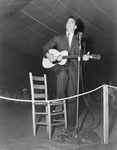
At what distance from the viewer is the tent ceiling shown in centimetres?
505

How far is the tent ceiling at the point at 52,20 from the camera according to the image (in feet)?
16.6

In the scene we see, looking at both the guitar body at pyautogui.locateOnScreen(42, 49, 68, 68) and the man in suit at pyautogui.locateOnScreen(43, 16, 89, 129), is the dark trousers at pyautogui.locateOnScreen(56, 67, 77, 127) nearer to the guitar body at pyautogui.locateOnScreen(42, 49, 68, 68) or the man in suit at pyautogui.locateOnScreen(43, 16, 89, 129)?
the man in suit at pyautogui.locateOnScreen(43, 16, 89, 129)

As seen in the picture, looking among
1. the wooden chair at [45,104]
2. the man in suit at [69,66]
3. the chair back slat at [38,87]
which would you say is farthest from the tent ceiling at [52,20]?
the wooden chair at [45,104]

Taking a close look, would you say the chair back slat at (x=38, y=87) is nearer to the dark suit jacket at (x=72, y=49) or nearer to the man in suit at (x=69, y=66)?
the man in suit at (x=69, y=66)

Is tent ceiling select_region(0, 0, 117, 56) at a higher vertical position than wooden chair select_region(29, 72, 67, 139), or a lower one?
higher

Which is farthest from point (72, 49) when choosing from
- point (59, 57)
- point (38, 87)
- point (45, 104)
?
point (45, 104)

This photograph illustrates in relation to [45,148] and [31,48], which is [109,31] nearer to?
[31,48]

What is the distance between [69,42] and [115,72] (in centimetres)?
490

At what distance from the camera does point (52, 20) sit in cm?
595

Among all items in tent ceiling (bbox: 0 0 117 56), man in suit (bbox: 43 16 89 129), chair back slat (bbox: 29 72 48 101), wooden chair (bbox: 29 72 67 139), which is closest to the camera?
wooden chair (bbox: 29 72 67 139)

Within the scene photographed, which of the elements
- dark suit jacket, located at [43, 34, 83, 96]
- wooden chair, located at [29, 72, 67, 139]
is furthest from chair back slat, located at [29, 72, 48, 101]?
dark suit jacket, located at [43, 34, 83, 96]

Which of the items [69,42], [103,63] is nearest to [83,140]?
[69,42]

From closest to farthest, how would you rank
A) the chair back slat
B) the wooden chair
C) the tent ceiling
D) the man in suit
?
1. the wooden chair
2. the chair back slat
3. the man in suit
4. the tent ceiling

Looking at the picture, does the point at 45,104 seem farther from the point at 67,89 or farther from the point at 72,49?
the point at 72,49
